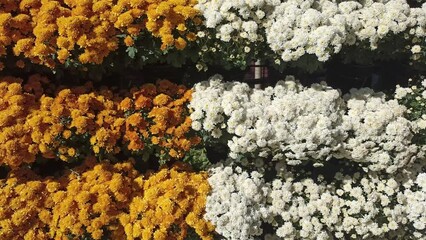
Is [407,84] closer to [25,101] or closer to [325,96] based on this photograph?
[325,96]

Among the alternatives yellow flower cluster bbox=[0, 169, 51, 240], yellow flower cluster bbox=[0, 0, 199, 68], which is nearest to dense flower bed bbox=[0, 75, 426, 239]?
yellow flower cluster bbox=[0, 169, 51, 240]

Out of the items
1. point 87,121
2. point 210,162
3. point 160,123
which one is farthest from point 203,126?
point 87,121

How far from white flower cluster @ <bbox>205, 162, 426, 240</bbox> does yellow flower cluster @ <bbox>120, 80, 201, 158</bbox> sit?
1.34 ft

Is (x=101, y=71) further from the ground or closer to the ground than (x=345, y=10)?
closer to the ground

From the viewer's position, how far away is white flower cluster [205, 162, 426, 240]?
13.6 feet

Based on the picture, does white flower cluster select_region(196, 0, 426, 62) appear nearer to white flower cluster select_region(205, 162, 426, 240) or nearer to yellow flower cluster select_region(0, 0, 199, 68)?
yellow flower cluster select_region(0, 0, 199, 68)

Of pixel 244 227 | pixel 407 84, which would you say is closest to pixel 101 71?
pixel 244 227

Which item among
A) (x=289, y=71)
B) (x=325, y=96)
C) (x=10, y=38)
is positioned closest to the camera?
(x=10, y=38)

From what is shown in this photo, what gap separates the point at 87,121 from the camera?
3986mm

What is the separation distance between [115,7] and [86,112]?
0.87 m

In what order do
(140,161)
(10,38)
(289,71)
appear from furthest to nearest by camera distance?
(289,71)
(140,161)
(10,38)

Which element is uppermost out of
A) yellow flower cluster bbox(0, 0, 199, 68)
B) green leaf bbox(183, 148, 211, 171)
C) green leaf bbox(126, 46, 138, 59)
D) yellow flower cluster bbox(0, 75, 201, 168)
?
yellow flower cluster bbox(0, 0, 199, 68)

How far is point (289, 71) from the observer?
16.4 feet

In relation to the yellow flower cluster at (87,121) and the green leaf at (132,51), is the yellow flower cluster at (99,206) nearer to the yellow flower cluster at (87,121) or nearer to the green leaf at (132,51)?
the yellow flower cluster at (87,121)
